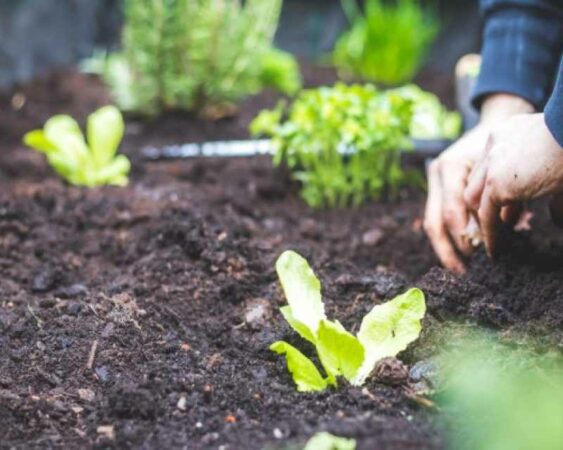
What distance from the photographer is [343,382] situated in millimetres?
1470

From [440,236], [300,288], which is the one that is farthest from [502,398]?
[440,236]

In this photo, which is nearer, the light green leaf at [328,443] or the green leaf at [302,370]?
the light green leaf at [328,443]

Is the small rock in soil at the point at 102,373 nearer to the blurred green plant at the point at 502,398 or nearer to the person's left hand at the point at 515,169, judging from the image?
the blurred green plant at the point at 502,398

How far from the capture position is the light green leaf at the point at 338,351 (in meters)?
1.45

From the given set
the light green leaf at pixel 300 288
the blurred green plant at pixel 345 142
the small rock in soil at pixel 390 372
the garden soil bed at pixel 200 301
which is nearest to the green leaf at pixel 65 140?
the garden soil bed at pixel 200 301

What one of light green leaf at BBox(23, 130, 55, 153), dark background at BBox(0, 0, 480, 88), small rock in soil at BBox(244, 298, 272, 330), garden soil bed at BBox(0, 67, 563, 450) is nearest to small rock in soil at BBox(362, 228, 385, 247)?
garden soil bed at BBox(0, 67, 563, 450)

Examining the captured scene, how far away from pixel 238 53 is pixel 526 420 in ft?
9.50

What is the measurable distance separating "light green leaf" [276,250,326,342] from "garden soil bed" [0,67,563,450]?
0.12 meters

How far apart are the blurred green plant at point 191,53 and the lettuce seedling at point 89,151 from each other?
0.80 meters

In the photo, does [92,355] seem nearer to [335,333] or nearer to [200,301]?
[200,301]

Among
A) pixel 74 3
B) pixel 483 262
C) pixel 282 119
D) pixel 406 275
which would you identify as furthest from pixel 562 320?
pixel 74 3

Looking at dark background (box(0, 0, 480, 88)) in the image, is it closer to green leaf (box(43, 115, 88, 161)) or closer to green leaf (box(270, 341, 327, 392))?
green leaf (box(43, 115, 88, 161))

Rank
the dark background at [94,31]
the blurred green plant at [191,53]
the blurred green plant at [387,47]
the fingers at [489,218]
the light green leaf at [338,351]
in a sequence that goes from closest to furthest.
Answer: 1. the light green leaf at [338,351]
2. the fingers at [489,218]
3. the blurred green plant at [191,53]
4. the dark background at [94,31]
5. the blurred green plant at [387,47]

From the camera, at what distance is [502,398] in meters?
1.16
